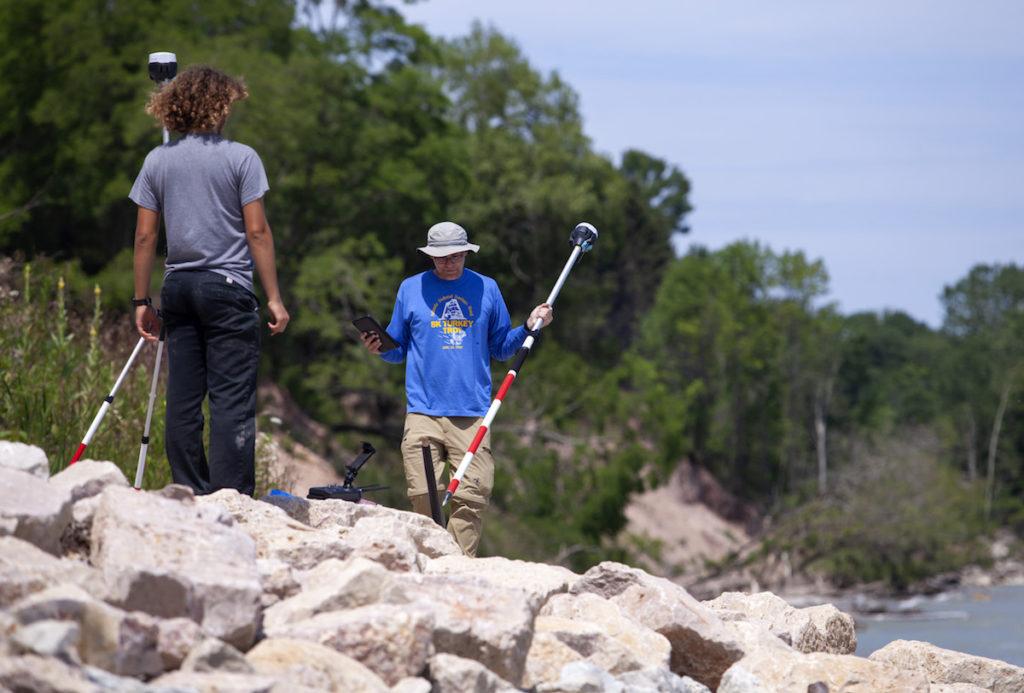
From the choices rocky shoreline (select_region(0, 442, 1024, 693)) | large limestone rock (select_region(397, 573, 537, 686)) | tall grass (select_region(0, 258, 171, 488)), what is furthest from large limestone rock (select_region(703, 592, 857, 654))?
tall grass (select_region(0, 258, 171, 488))

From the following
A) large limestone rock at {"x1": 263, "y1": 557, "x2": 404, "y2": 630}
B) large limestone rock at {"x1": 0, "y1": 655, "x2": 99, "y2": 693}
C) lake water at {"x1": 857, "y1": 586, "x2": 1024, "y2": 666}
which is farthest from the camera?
lake water at {"x1": 857, "y1": 586, "x2": 1024, "y2": 666}

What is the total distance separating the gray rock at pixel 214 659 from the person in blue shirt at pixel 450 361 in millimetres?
3193

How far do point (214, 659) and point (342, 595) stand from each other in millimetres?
784

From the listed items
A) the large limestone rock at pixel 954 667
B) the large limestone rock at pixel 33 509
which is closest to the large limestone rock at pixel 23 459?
the large limestone rock at pixel 33 509

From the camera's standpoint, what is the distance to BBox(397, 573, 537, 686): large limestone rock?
5.12 metres

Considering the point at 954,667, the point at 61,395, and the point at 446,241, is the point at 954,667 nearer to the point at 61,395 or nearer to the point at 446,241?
the point at 446,241

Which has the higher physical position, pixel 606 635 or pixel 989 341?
pixel 989 341

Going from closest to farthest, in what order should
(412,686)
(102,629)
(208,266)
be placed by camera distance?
(102,629) → (412,686) → (208,266)

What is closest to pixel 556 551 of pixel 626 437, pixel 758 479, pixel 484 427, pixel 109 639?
pixel 626 437

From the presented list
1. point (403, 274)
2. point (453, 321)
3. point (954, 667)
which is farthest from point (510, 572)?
point (403, 274)

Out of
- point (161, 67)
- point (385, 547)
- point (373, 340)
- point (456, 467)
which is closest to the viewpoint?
point (385, 547)

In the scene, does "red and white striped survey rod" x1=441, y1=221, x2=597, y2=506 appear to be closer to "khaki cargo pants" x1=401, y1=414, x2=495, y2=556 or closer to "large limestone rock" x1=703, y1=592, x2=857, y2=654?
"khaki cargo pants" x1=401, y1=414, x2=495, y2=556

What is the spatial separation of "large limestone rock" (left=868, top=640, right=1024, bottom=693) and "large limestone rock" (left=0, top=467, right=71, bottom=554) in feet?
12.8

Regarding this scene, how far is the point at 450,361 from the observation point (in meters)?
7.63
